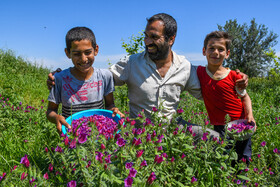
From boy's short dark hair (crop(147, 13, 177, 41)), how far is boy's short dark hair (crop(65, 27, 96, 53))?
77cm

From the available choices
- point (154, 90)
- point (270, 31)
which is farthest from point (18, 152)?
point (270, 31)

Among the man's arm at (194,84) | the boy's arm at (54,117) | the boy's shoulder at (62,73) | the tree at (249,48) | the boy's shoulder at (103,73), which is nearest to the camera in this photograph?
the boy's arm at (54,117)

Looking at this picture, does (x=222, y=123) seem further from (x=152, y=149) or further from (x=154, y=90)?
(x=152, y=149)

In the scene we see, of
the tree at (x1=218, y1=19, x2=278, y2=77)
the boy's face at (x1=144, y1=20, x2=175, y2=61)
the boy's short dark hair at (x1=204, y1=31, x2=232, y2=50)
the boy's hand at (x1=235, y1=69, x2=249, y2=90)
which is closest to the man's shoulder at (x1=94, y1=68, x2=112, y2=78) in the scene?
the boy's face at (x1=144, y1=20, x2=175, y2=61)

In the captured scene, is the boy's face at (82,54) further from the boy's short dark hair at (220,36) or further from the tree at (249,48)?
the tree at (249,48)

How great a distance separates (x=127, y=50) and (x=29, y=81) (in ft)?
14.4

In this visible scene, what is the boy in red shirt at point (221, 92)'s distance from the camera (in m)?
3.10

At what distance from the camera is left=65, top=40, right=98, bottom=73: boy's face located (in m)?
2.81

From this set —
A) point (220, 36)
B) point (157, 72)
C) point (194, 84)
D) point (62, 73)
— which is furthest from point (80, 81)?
point (220, 36)

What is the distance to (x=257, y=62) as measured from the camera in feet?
98.4

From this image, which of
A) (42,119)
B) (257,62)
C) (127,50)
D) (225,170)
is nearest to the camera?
(225,170)

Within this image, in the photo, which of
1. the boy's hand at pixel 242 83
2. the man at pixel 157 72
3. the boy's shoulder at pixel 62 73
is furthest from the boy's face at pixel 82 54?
the boy's hand at pixel 242 83

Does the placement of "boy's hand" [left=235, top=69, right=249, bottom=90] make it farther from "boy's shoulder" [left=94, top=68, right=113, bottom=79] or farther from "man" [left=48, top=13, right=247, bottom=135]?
"boy's shoulder" [left=94, top=68, right=113, bottom=79]

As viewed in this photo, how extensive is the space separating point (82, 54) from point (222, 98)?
1.75m
